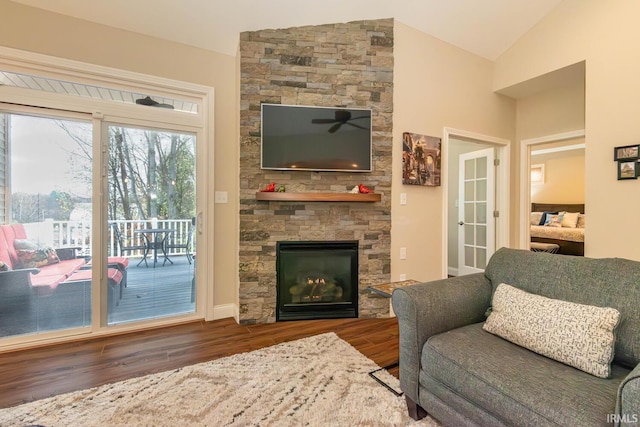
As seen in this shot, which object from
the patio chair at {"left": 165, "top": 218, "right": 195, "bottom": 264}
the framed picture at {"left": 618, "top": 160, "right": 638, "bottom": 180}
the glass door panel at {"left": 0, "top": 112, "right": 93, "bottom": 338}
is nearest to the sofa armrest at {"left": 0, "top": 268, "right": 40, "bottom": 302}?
the glass door panel at {"left": 0, "top": 112, "right": 93, "bottom": 338}

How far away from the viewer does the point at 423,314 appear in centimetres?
145

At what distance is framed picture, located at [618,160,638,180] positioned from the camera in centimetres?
259

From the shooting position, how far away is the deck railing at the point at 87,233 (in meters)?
2.36

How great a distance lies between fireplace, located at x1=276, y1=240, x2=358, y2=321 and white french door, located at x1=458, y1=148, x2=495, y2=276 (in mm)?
2382

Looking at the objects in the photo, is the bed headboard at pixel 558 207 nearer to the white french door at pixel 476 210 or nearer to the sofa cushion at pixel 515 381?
the white french door at pixel 476 210

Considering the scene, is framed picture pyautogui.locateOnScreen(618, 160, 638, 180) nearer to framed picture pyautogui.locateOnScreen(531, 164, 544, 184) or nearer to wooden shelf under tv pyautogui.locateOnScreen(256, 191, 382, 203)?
wooden shelf under tv pyautogui.locateOnScreen(256, 191, 382, 203)

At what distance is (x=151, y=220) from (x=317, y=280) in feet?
5.63

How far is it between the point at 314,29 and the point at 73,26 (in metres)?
2.05

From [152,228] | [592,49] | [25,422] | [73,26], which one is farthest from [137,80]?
[592,49]

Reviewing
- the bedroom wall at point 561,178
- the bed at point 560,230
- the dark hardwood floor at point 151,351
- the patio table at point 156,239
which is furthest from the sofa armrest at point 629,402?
the bedroom wall at point 561,178

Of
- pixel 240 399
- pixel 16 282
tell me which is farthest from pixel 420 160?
pixel 16 282

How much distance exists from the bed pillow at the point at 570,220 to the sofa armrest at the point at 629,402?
645 cm

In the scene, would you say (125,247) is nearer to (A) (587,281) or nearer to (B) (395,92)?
(B) (395,92)

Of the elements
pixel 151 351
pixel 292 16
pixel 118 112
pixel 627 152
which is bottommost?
pixel 151 351
